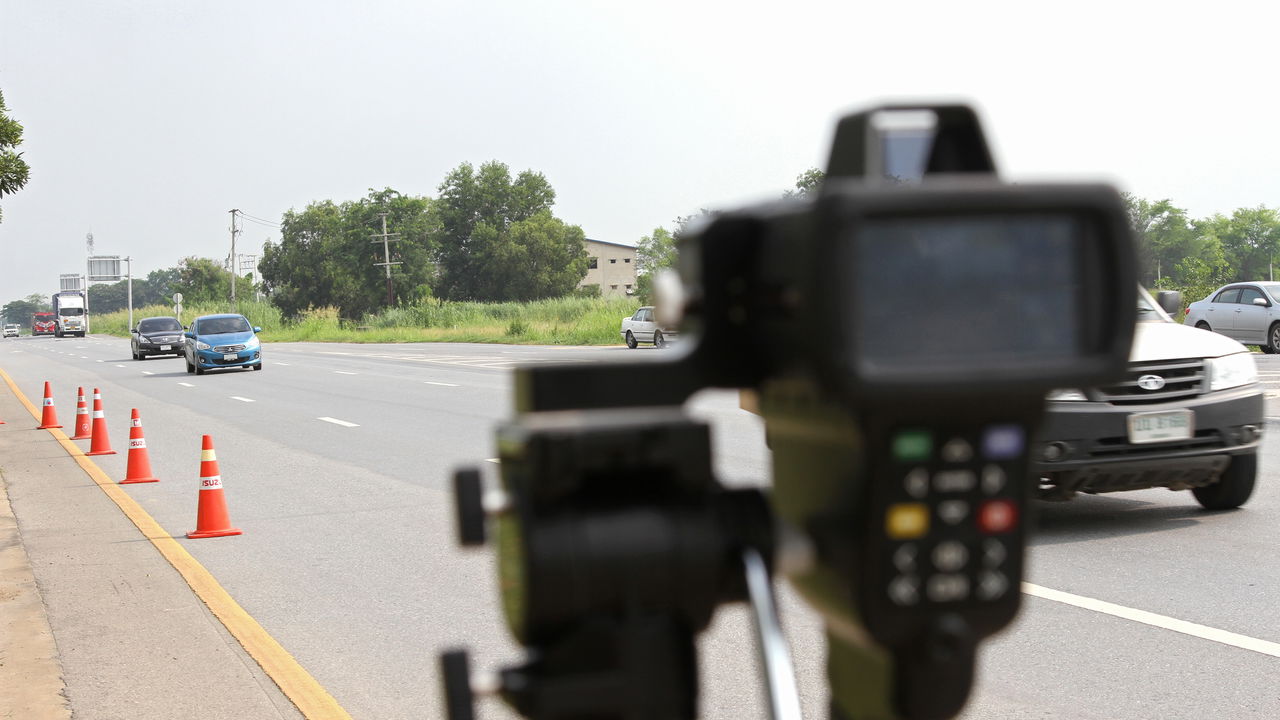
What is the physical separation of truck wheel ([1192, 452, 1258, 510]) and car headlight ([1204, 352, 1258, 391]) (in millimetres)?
498

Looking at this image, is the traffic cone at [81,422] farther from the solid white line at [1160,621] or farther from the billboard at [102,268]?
the billboard at [102,268]

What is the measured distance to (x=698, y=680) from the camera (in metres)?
1.14

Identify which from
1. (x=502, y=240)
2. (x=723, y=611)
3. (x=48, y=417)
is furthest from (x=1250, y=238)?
(x=723, y=611)

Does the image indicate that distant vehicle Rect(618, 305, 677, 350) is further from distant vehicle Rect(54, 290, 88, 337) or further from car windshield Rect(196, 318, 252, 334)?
distant vehicle Rect(54, 290, 88, 337)

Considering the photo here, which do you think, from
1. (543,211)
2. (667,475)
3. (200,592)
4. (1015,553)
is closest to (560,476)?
(667,475)

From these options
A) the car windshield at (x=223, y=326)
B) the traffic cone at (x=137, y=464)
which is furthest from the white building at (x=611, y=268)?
the traffic cone at (x=137, y=464)

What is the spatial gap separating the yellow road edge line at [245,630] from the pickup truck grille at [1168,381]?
478cm

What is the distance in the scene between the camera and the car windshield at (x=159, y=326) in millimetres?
42719

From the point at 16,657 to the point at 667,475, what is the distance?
5476mm

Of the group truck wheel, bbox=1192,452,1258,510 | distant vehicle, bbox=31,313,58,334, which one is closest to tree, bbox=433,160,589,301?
distant vehicle, bbox=31,313,58,334

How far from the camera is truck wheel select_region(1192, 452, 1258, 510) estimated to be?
8.03 meters

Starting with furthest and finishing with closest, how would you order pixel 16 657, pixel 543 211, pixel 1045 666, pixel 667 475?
pixel 543 211, pixel 16 657, pixel 1045 666, pixel 667 475

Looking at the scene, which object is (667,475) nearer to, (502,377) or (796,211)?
(796,211)

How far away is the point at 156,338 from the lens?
139 feet
